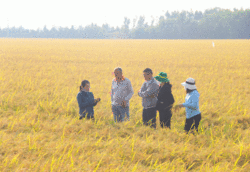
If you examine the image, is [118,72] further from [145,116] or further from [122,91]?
[145,116]

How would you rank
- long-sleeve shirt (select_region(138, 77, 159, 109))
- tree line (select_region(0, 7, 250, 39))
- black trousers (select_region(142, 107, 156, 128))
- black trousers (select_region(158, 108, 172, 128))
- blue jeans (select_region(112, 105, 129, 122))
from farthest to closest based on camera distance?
tree line (select_region(0, 7, 250, 39)) → blue jeans (select_region(112, 105, 129, 122)) → black trousers (select_region(142, 107, 156, 128)) → long-sleeve shirt (select_region(138, 77, 159, 109)) → black trousers (select_region(158, 108, 172, 128))

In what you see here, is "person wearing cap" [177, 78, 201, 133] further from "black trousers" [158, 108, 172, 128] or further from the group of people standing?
"black trousers" [158, 108, 172, 128]

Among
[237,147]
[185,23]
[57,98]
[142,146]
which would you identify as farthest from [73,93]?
[185,23]

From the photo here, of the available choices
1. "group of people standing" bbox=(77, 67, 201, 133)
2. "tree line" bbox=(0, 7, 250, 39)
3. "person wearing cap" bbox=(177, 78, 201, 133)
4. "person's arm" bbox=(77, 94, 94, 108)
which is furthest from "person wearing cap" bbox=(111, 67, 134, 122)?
"tree line" bbox=(0, 7, 250, 39)

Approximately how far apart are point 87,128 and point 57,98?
3284 millimetres

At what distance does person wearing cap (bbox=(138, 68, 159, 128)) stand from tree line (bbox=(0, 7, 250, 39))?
99415mm

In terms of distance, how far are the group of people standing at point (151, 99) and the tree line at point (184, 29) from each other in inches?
3915

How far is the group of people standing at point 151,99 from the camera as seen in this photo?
4.07 metres

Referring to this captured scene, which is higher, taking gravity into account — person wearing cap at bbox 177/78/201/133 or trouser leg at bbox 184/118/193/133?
person wearing cap at bbox 177/78/201/133

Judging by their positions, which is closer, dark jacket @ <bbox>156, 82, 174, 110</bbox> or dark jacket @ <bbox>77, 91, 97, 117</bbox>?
dark jacket @ <bbox>156, 82, 174, 110</bbox>

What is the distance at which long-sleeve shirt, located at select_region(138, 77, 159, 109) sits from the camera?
183 inches

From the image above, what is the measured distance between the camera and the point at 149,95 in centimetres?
462

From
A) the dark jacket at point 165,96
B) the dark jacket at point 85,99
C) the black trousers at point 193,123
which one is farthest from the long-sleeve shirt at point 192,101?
the dark jacket at point 85,99

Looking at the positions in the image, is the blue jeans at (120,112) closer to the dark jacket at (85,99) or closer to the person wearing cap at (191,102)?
the dark jacket at (85,99)
